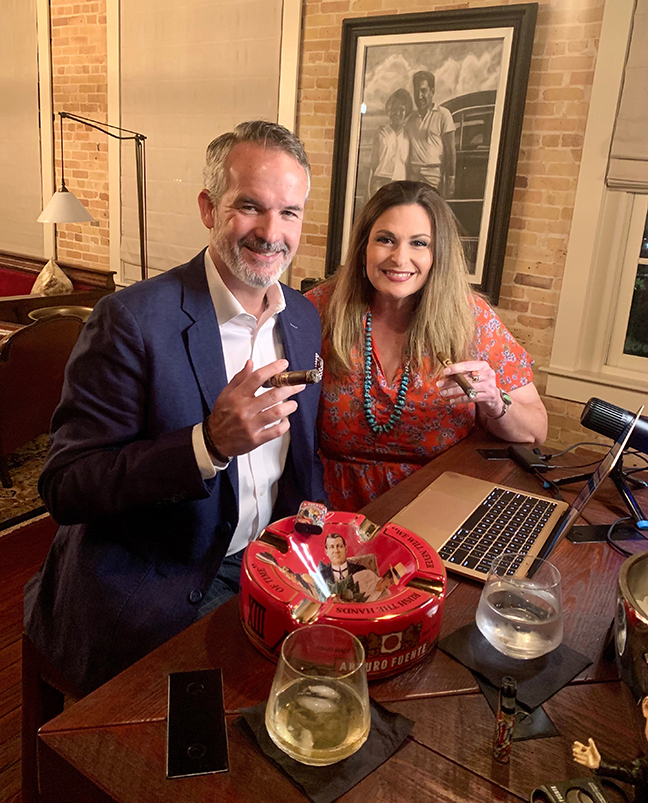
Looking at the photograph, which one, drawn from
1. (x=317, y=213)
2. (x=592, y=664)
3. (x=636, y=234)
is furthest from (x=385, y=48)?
(x=592, y=664)

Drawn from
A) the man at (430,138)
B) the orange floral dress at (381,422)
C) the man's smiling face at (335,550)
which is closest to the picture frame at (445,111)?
the man at (430,138)

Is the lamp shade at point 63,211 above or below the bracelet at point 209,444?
above

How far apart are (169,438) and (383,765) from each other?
662mm

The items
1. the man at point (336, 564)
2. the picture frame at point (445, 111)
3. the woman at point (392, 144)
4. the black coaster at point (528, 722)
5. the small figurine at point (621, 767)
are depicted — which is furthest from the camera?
the woman at point (392, 144)

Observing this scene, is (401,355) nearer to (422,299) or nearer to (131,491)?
(422,299)

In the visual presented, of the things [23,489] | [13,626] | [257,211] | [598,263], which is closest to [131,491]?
[257,211]

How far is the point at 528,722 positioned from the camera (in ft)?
2.65

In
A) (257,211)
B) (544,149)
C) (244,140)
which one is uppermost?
(544,149)

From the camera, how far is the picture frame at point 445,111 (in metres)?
3.26

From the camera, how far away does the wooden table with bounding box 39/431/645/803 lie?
702 millimetres

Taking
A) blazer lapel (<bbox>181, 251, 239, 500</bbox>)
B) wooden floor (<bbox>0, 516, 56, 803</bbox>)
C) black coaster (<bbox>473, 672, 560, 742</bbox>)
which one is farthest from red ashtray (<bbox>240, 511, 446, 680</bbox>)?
wooden floor (<bbox>0, 516, 56, 803</bbox>)

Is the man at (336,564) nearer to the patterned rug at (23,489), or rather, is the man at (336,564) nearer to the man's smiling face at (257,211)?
the man's smiling face at (257,211)

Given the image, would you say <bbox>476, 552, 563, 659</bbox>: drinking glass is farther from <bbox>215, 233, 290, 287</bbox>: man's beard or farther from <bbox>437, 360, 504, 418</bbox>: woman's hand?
<bbox>215, 233, 290, 287</bbox>: man's beard

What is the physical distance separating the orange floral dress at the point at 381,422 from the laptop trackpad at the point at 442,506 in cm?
29
